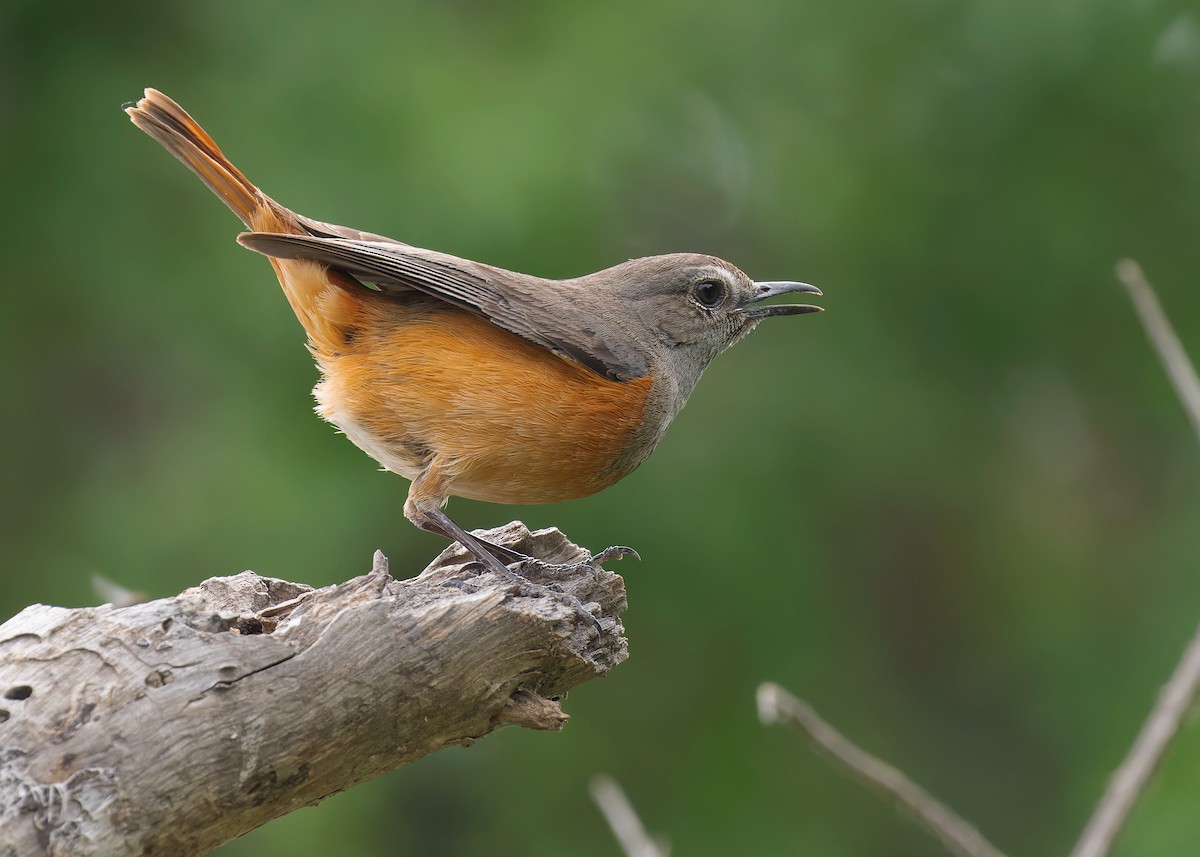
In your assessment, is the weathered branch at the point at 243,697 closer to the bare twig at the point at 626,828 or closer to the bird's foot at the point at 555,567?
the bare twig at the point at 626,828

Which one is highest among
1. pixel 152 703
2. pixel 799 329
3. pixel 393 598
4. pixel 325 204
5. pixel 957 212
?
pixel 957 212

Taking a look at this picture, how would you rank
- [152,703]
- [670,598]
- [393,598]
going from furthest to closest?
[670,598]
[393,598]
[152,703]

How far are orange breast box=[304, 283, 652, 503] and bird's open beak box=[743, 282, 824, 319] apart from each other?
107 centimetres

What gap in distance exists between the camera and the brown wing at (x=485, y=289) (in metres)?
5.34

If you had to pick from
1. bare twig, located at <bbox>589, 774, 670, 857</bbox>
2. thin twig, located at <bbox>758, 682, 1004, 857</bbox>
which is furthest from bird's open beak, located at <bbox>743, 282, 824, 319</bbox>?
thin twig, located at <bbox>758, 682, 1004, 857</bbox>

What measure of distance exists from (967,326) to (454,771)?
4870 mm

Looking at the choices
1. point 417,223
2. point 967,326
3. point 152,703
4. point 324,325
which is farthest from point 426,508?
point 967,326

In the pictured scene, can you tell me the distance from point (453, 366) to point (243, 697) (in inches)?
74.0

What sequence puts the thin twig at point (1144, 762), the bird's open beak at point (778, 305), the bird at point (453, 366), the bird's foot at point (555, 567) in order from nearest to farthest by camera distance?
the thin twig at point (1144, 762) < the bird's foot at point (555, 567) < the bird at point (453, 366) < the bird's open beak at point (778, 305)

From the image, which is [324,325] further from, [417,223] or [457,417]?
[417,223]

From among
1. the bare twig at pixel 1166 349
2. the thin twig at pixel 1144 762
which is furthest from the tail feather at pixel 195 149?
the thin twig at pixel 1144 762

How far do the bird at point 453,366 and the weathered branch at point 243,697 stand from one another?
A: 0.71m

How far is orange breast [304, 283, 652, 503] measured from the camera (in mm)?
5441

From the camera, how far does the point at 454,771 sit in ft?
31.7
